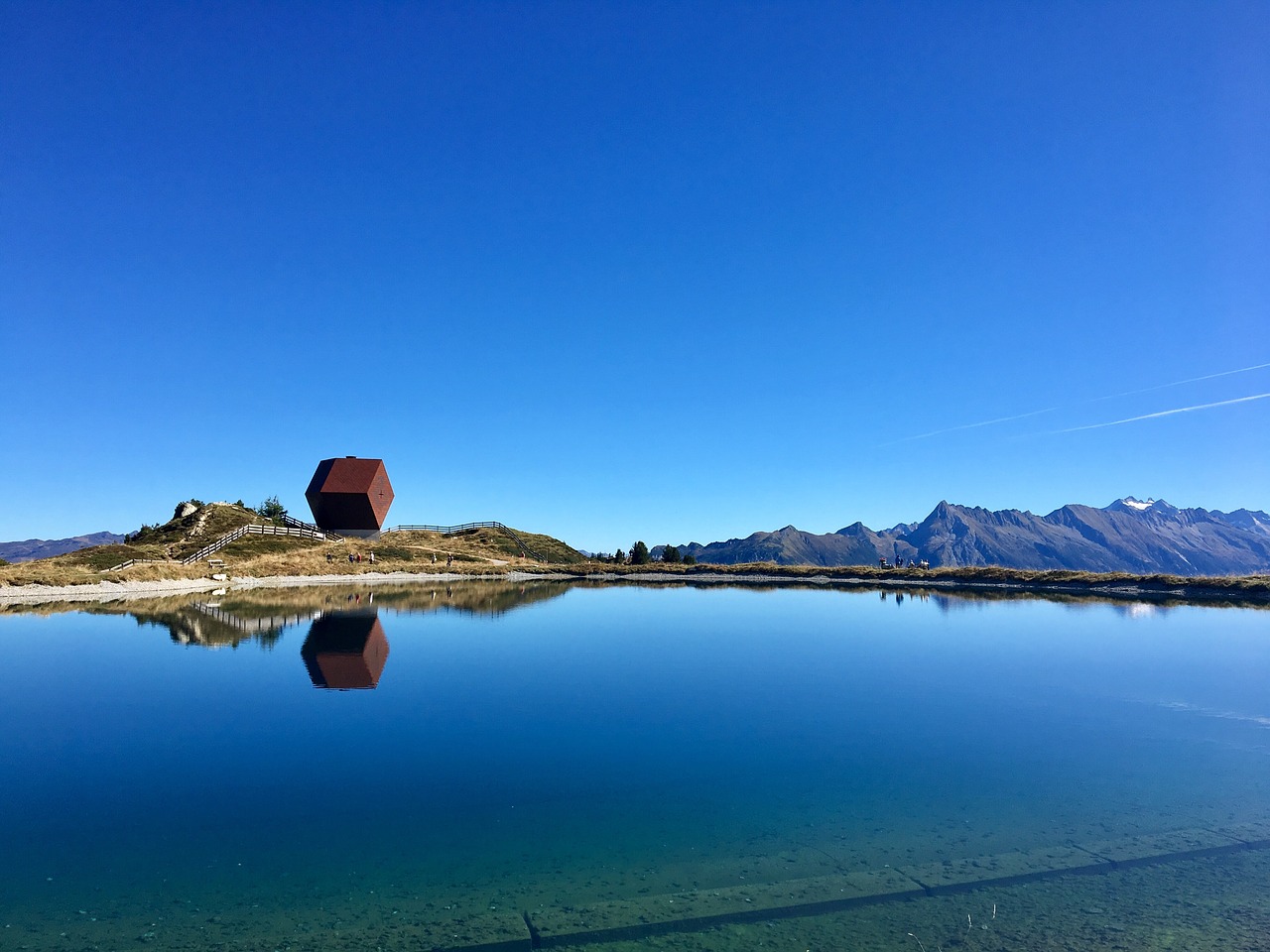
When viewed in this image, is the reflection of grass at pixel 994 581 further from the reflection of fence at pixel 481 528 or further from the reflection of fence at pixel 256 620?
the reflection of fence at pixel 256 620

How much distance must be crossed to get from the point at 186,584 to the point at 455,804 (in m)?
67.3

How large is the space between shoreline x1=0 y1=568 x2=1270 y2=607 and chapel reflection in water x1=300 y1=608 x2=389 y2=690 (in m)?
28.0

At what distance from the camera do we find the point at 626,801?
13992mm

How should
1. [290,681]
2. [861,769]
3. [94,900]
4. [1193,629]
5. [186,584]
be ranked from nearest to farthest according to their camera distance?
[94,900] < [861,769] < [290,681] < [1193,629] < [186,584]

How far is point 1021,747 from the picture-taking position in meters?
18.2

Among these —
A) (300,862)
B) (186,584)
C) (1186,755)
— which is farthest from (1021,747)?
(186,584)

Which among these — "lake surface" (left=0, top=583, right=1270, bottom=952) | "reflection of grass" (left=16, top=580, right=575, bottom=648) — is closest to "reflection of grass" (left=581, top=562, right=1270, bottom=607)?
"reflection of grass" (left=16, top=580, right=575, bottom=648)

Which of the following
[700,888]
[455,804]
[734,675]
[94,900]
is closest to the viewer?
[94,900]

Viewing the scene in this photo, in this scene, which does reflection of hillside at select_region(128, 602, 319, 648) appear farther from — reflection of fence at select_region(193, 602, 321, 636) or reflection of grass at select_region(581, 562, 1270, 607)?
reflection of grass at select_region(581, 562, 1270, 607)

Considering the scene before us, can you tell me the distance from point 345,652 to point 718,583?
6913 cm

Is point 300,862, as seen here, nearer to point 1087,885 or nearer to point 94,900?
point 94,900

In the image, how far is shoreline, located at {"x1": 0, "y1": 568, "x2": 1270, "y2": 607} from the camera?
60188 mm

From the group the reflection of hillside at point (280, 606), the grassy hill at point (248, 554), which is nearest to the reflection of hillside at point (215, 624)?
the reflection of hillside at point (280, 606)

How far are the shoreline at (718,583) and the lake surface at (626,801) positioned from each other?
33964 mm
